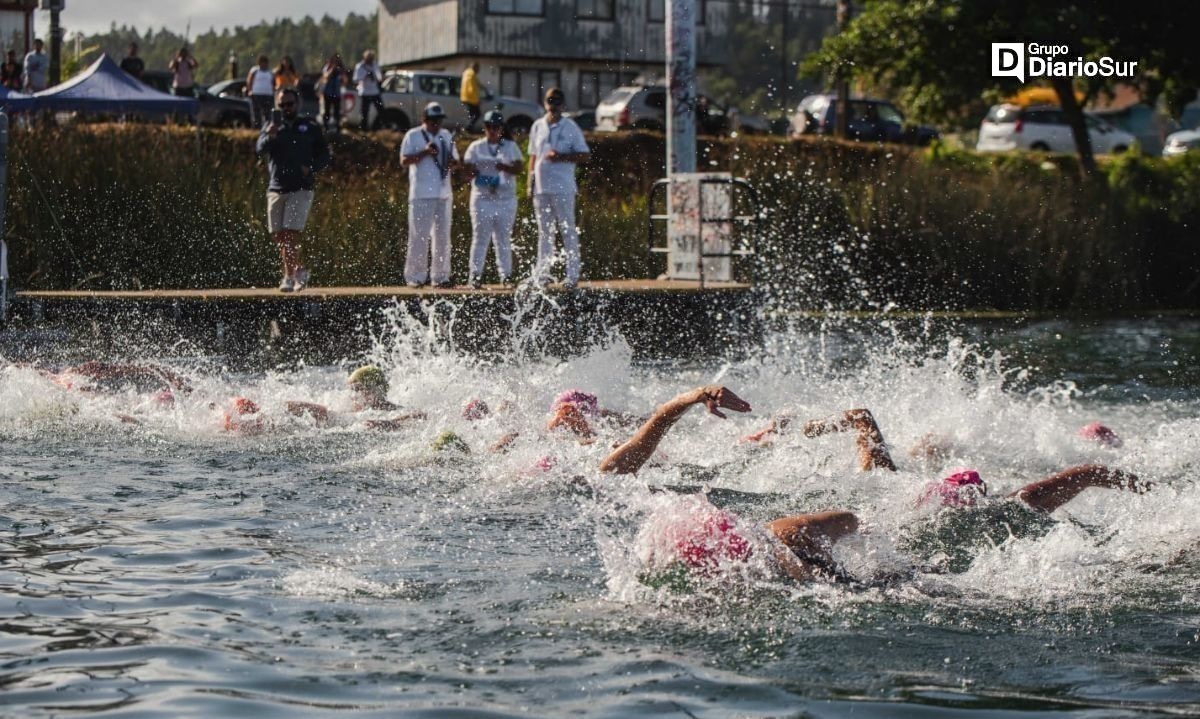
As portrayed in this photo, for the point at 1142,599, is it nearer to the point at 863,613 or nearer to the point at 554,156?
the point at 863,613

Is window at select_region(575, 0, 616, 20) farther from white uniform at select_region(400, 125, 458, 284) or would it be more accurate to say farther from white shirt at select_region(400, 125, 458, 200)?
white shirt at select_region(400, 125, 458, 200)

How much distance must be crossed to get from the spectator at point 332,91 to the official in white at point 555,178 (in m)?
14.3

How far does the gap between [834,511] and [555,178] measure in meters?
10.5

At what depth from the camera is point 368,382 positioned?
12648 mm

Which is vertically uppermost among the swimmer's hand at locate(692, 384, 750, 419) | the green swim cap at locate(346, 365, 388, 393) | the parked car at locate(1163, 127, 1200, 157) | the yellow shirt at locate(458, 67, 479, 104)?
the yellow shirt at locate(458, 67, 479, 104)

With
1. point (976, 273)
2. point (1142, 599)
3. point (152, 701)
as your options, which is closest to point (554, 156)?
point (976, 273)

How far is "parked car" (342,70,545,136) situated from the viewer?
122 feet

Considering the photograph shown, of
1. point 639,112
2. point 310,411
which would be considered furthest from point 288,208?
point 639,112

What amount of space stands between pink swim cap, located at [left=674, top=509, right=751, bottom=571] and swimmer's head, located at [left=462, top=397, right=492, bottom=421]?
4524mm

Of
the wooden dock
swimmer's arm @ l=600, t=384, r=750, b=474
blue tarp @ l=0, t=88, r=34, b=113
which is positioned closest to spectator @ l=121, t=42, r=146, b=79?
blue tarp @ l=0, t=88, r=34, b=113

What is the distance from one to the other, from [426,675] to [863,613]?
1.92 m

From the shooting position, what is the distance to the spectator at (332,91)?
3172cm

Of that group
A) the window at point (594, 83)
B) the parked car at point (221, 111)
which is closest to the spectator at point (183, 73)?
the parked car at point (221, 111)

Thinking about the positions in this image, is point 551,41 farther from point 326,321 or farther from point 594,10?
point 326,321
